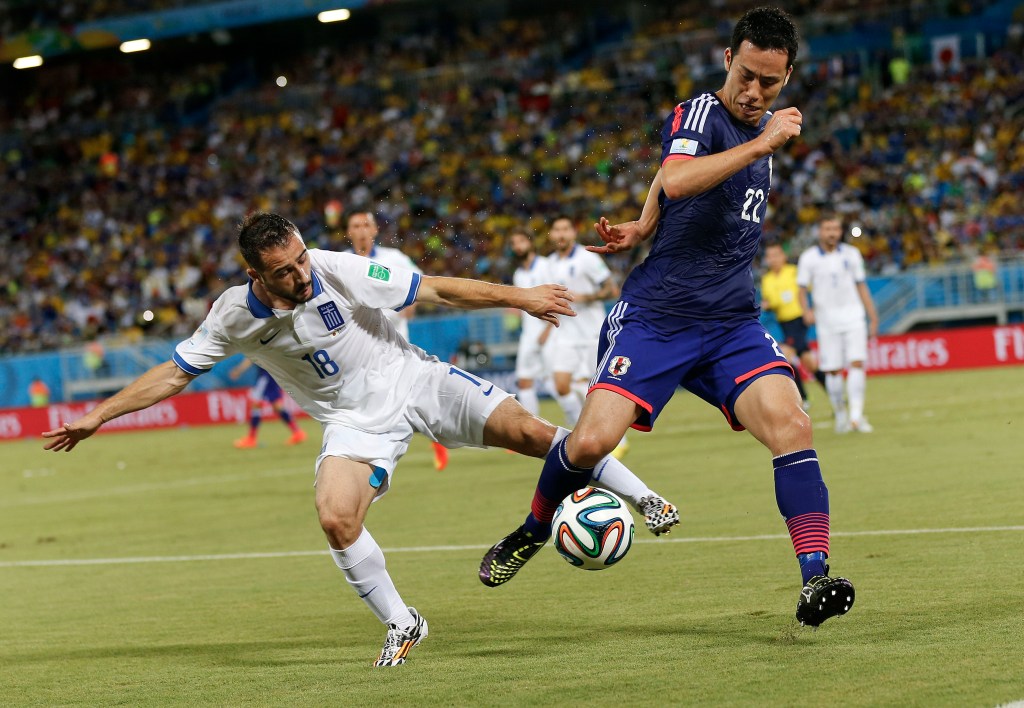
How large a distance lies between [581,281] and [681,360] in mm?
9202

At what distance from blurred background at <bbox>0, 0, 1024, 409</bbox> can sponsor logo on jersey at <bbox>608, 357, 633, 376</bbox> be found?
20.6 m

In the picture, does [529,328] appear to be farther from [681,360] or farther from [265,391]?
[681,360]

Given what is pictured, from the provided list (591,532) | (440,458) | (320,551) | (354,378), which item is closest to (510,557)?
(591,532)

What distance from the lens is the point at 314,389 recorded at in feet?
22.1

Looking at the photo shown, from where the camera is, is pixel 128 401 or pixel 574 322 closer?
pixel 128 401

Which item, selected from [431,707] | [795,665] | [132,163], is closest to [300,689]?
[431,707]

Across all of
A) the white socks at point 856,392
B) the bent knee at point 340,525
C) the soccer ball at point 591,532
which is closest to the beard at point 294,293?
the bent knee at point 340,525

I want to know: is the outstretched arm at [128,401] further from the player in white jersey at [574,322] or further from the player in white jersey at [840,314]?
the player in white jersey at [840,314]

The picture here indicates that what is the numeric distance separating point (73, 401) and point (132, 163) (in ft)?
44.2

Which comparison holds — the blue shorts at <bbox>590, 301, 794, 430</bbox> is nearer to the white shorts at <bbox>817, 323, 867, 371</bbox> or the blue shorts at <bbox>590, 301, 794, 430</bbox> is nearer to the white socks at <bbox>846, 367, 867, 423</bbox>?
the white socks at <bbox>846, 367, 867, 423</bbox>

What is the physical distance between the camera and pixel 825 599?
5312 mm

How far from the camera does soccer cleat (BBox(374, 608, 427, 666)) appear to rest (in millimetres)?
5914

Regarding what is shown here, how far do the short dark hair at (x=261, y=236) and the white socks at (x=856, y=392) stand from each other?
10691 mm

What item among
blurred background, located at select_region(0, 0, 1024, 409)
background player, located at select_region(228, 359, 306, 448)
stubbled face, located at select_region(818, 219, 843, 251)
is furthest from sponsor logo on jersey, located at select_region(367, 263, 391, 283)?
blurred background, located at select_region(0, 0, 1024, 409)
